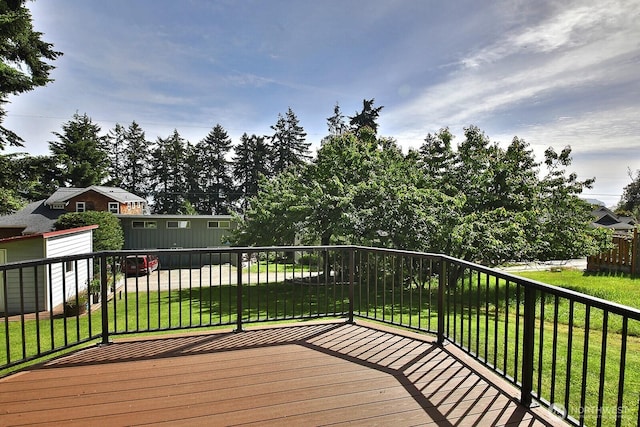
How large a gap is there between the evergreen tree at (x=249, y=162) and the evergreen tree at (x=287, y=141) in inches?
43.2

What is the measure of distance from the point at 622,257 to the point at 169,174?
36.0 metres

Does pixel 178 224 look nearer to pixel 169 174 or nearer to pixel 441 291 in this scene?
pixel 169 174

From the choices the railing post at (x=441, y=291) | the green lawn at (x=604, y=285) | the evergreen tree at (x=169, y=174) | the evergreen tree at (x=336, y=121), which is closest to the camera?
the railing post at (x=441, y=291)

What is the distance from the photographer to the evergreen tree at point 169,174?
117 feet

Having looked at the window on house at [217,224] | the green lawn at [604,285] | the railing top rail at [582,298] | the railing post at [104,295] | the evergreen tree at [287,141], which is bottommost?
the green lawn at [604,285]

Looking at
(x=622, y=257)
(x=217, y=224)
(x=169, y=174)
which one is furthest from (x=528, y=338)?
(x=169, y=174)

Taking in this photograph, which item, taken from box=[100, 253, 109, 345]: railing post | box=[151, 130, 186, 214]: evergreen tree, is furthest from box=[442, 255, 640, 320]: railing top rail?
box=[151, 130, 186, 214]: evergreen tree

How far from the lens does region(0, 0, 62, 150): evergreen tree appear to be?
8461 millimetres

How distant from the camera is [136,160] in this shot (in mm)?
36500

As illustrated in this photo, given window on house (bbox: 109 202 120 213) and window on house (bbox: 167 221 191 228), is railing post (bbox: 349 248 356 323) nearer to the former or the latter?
window on house (bbox: 167 221 191 228)

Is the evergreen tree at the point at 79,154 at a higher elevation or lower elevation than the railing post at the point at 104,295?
higher

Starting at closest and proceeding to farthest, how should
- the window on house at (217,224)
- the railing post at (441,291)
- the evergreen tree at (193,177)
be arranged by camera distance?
1. the railing post at (441,291)
2. the window on house at (217,224)
3. the evergreen tree at (193,177)

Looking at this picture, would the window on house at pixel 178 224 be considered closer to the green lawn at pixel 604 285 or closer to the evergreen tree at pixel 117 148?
the green lawn at pixel 604 285


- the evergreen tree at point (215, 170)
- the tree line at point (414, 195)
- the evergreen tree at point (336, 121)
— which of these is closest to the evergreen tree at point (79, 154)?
the evergreen tree at point (215, 170)
